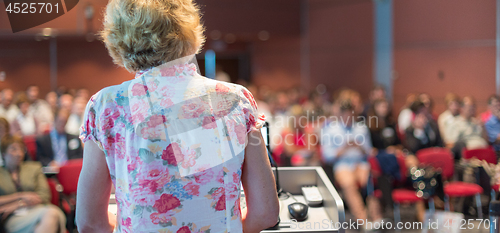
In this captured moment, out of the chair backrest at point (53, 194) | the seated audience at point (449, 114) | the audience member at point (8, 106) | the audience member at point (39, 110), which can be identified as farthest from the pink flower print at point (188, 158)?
the seated audience at point (449, 114)

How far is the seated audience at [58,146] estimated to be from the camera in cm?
374

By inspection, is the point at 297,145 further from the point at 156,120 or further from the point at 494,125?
the point at 156,120

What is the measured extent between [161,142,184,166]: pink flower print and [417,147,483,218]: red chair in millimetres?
3309

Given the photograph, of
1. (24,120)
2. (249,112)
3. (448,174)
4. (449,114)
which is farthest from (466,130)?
(24,120)

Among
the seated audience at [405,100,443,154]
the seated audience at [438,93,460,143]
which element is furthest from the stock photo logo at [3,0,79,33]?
the seated audience at [438,93,460,143]

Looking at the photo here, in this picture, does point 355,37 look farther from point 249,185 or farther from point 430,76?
point 249,185

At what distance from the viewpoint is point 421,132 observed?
175 inches

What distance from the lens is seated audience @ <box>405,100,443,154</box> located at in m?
4.39

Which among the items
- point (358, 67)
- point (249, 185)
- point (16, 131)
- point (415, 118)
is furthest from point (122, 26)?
point (358, 67)

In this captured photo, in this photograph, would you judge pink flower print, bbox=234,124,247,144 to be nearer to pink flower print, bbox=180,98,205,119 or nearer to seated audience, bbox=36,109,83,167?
pink flower print, bbox=180,98,205,119

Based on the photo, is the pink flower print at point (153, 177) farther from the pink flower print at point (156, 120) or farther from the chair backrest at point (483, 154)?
the chair backrest at point (483, 154)

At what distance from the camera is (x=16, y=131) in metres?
3.64

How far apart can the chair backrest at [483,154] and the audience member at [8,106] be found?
463cm

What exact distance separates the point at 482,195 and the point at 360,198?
1.30 metres
